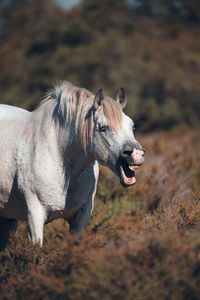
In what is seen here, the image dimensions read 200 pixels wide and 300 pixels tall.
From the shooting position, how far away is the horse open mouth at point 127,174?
149 inches

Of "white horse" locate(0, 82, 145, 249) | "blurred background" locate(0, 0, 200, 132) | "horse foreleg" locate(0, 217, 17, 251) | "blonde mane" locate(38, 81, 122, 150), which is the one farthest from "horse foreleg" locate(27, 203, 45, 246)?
"blurred background" locate(0, 0, 200, 132)

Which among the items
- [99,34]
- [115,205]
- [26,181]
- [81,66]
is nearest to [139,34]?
[99,34]

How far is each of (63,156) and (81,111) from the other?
405 millimetres

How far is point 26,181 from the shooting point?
160 inches

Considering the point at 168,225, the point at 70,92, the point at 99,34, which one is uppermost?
the point at 99,34

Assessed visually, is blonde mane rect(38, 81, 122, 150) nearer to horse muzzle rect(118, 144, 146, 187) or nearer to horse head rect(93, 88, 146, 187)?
horse head rect(93, 88, 146, 187)

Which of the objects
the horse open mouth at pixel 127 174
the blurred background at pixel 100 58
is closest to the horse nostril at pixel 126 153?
the horse open mouth at pixel 127 174

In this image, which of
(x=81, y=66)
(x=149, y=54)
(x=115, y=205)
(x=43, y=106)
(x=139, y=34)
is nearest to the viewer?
(x=43, y=106)

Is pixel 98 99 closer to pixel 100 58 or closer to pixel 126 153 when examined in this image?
pixel 126 153

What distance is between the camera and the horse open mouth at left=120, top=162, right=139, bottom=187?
3.79 metres

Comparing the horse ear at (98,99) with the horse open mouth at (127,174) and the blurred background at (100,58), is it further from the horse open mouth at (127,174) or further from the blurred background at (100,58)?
the blurred background at (100,58)

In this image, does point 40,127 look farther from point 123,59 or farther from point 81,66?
point 123,59

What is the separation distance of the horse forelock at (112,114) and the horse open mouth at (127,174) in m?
0.29

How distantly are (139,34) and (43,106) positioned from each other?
22.3 meters
